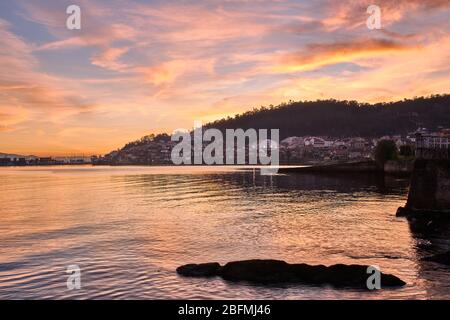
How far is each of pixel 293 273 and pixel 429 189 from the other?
2483cm

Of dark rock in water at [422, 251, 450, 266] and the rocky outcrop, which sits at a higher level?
the rocky outcrop

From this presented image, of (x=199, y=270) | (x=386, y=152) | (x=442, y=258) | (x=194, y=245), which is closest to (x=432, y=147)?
(x=442, y=258)

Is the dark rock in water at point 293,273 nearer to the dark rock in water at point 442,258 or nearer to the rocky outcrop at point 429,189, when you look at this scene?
the dark rock in water at point 442,258

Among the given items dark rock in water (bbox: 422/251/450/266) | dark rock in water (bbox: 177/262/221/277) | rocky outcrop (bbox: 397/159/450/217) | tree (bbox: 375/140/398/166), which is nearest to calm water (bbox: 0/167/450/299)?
dark rock in water (bbox: 177/262/221/277)

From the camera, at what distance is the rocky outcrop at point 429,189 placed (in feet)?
125

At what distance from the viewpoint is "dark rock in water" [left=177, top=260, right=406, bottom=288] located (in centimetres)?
1908

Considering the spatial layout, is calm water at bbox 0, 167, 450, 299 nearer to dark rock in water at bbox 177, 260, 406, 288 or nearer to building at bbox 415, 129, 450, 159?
dark rock in water at bbox 177, 260, 406, 288

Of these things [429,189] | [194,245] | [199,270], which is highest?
[429,189]

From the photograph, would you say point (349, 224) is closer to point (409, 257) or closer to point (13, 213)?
point (409, 257)

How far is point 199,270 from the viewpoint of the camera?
21.1 metres

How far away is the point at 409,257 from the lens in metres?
24.5

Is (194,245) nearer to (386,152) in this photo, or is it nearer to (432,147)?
(432,147)
